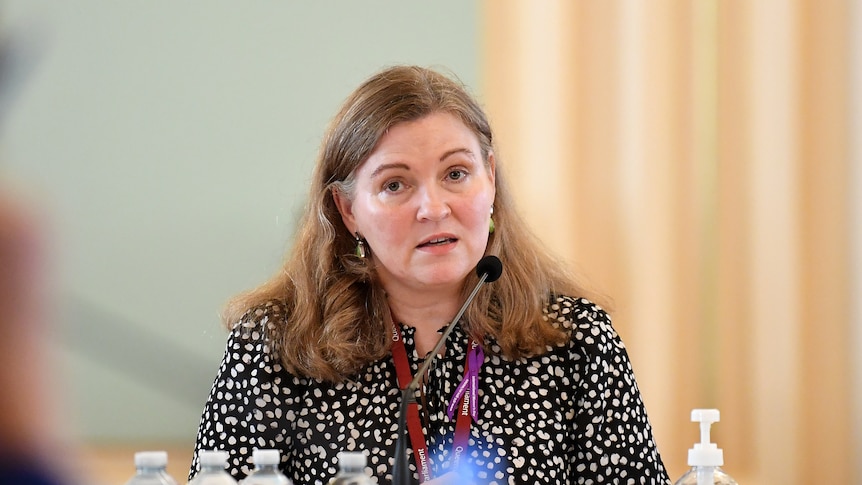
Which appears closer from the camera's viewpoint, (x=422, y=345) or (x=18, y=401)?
(x=18, y=401)

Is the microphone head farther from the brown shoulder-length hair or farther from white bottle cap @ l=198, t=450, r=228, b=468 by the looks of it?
white bottle cap @ l=198, t=450, r=228, b=468

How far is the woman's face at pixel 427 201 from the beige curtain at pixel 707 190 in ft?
2.42

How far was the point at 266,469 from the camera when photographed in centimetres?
131

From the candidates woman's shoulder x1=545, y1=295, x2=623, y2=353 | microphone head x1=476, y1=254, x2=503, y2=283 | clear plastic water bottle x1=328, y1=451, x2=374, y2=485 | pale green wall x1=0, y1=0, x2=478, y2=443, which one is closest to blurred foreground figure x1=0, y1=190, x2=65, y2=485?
clear plastic water bottle x1=328, y1=451, x2=374, y2=485

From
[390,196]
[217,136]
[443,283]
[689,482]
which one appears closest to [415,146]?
[390,196]

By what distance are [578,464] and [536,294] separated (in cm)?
32

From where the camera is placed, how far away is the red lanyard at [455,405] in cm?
175

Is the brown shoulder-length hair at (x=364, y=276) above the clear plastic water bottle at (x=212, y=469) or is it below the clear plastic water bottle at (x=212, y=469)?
above

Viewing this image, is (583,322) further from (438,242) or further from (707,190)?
(707,190)

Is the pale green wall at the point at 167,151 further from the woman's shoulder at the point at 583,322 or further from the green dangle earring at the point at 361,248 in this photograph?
the woman's shoulder at the point at 583,322

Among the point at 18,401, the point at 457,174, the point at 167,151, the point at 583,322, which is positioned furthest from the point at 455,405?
the point at 167,151

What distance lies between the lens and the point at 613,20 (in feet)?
8.49

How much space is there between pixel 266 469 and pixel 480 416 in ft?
1.92

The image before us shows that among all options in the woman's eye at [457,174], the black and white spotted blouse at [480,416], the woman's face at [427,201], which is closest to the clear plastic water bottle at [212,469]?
the black and white spotted blouse at [480,416]
